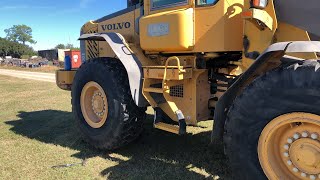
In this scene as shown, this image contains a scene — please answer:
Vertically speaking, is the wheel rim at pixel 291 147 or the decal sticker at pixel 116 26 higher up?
the decal sticker at pixel 116 26

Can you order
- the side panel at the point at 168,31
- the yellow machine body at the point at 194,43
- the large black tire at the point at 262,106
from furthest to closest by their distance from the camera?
the side panel at the point at 168,31, the yellow machine body at the point at 194,43, the large black tire at the point at 262,106

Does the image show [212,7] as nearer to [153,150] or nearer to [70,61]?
[153,150]

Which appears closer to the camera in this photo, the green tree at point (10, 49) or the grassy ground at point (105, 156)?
the grassy ground at point (105, 156)

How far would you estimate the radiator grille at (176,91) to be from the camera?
191 inches

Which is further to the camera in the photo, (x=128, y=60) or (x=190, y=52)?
(x=128, y=60)

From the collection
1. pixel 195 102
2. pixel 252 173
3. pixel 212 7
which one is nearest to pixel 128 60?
pixel 195 102

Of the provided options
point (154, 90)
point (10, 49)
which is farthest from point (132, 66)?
point (10, 49)

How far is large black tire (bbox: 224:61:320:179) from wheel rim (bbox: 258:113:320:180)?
0.06 meters

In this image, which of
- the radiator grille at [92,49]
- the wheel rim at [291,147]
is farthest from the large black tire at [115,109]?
the wheel rim at [291,147]

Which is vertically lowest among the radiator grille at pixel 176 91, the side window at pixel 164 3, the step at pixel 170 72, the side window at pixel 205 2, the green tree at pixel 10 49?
the radiator grille at pixel 176 91

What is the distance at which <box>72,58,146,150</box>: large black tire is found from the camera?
5.00 meters

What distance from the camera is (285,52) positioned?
3148 millimetres

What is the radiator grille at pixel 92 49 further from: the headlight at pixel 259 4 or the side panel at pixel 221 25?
the headlight at pixel 259 4

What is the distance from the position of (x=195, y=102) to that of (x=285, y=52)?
1780 millimetres
